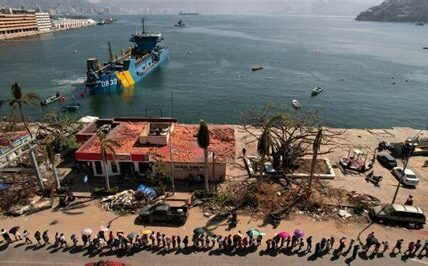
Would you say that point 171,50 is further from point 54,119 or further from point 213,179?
point 213,179

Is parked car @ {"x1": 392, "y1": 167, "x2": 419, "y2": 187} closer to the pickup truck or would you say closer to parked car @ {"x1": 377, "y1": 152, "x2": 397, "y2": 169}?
parked car @ {"x1": 377, "y1": 152, "x2": 397, "y2": 169}

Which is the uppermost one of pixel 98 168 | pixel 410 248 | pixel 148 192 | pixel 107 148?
pixel 107 148

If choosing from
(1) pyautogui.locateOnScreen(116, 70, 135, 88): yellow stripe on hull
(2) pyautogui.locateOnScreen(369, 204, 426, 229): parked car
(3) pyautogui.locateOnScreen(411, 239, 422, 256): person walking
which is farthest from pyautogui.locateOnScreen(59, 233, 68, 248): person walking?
(1) pyautogui.locateOnScreen(116, 70, 135, 88): yellow stripe on hull

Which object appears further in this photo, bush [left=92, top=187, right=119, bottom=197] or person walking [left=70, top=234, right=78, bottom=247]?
bush [left=92, top=187, right=119, bottom=197]

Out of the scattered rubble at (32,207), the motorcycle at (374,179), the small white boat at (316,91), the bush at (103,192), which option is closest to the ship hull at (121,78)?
the small white boat at (316,91)

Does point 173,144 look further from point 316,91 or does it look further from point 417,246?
point 316,91

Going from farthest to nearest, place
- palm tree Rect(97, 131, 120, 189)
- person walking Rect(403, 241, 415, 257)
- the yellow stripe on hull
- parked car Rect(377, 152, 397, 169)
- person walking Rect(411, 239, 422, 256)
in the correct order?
the yellow stripe on hull < parked car Rect(377, 152, 397, 169) < palm tree Rect(97, 131, 120, 189) < person walking Rect(411, 239, 422, 256) < person walking Rect(403, 241, 415, 257)

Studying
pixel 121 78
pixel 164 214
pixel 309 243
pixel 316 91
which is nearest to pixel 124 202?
pixel 164 214
